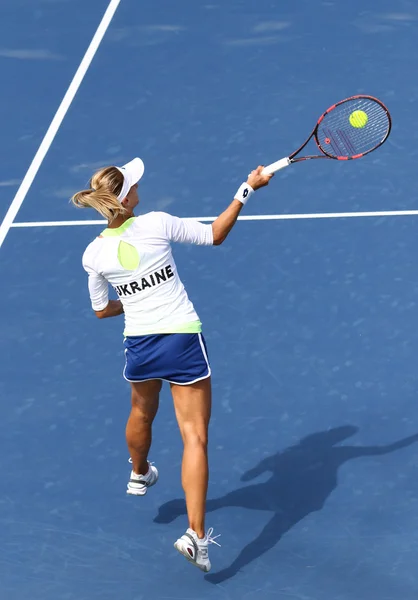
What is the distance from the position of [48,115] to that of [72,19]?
1481 mm

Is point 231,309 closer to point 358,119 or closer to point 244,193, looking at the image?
point 358,119

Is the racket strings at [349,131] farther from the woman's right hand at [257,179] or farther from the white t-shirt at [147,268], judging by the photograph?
the white t-shirt at [147,268]

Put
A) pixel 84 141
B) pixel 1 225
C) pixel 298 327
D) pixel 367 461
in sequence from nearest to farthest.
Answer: pixel 367 461 → pixel 298 327 → pixel 1 225 → pixel 84 141

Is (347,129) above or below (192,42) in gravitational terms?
above

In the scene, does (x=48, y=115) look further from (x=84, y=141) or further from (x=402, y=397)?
(x=402, y=397)

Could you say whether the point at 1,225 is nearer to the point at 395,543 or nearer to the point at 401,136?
the point at 401,136

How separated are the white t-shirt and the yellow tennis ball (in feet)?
4.72

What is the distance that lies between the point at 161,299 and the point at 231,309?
1.93 meters

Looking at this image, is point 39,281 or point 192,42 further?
point 192,42

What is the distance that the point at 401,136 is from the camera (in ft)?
30.6

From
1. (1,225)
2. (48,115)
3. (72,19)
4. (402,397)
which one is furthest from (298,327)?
(72,19)

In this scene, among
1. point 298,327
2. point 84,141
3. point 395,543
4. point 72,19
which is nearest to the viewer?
point 395,543

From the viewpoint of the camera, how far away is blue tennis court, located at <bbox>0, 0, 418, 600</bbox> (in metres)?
6.34

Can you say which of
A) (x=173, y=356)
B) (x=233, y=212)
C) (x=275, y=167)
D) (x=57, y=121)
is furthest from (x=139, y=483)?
(x=57, y=121)
